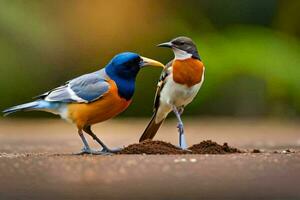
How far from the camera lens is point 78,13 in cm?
1126

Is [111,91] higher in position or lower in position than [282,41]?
higher

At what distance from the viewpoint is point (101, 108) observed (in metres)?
4.08

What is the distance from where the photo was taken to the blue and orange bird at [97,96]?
4.09m

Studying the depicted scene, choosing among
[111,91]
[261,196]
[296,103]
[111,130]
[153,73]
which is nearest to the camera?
[261,196]

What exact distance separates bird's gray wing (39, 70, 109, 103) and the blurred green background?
20.0 feet

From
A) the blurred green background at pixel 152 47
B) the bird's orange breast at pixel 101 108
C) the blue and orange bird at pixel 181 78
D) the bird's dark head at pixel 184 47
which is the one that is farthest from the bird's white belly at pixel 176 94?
the blurred green background at pixel 152 47

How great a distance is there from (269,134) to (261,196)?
461 cm

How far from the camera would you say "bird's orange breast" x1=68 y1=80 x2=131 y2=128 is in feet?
13.4

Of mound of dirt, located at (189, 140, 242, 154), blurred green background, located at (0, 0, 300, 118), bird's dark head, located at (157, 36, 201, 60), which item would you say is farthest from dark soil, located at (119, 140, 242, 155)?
blurred green background, located at (0, 0, 300, 118)

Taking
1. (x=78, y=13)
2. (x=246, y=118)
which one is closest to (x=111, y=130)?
(x=246, y=118)

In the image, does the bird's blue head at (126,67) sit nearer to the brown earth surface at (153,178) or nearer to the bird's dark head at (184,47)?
the bird's dark head at (184,47)

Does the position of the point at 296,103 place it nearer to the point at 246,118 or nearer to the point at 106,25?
the point at 246,118

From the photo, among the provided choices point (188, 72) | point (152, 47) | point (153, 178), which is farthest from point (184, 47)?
point (152, 47)

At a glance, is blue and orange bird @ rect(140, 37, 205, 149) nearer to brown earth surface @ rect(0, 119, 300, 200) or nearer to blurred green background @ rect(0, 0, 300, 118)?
brown earth surface @ rect(0, 119, 300, 200)
